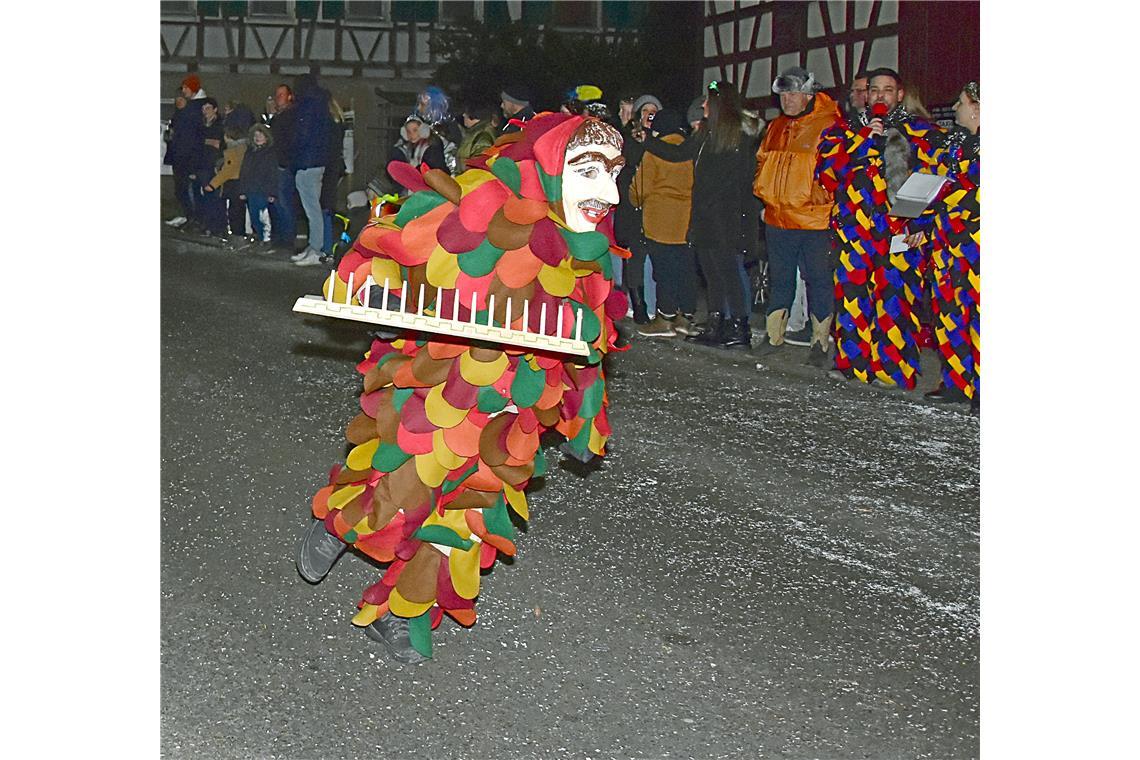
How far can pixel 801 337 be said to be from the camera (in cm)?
836

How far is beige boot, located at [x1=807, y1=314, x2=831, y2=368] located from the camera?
7609mm

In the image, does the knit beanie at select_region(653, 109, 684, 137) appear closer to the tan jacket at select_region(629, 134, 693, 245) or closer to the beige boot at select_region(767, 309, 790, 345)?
the tan jacket at select_region(629, 134, 693, 245)

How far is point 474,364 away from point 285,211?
9.73m

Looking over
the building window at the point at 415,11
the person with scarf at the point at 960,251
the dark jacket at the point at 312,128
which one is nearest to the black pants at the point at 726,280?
the person with scarf at the point at 960,251

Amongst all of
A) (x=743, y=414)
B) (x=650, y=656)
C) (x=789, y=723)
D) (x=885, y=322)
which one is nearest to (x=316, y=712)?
(x=650, y=656)

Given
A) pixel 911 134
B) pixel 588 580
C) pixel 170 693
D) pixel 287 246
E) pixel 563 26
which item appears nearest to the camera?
pixel 170 693

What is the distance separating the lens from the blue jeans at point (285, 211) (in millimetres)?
12422

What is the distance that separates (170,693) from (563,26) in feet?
52.9

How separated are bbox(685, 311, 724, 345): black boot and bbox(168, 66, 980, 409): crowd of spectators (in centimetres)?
1

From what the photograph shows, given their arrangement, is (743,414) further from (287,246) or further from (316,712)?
(287,246)

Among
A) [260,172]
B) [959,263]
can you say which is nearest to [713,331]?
[959,263]

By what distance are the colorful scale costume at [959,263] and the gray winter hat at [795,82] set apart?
1.15m

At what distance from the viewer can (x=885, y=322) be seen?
7043mm

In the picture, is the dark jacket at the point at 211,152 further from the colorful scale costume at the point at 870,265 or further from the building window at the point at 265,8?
the colorful scale costume at the point at 870,265
